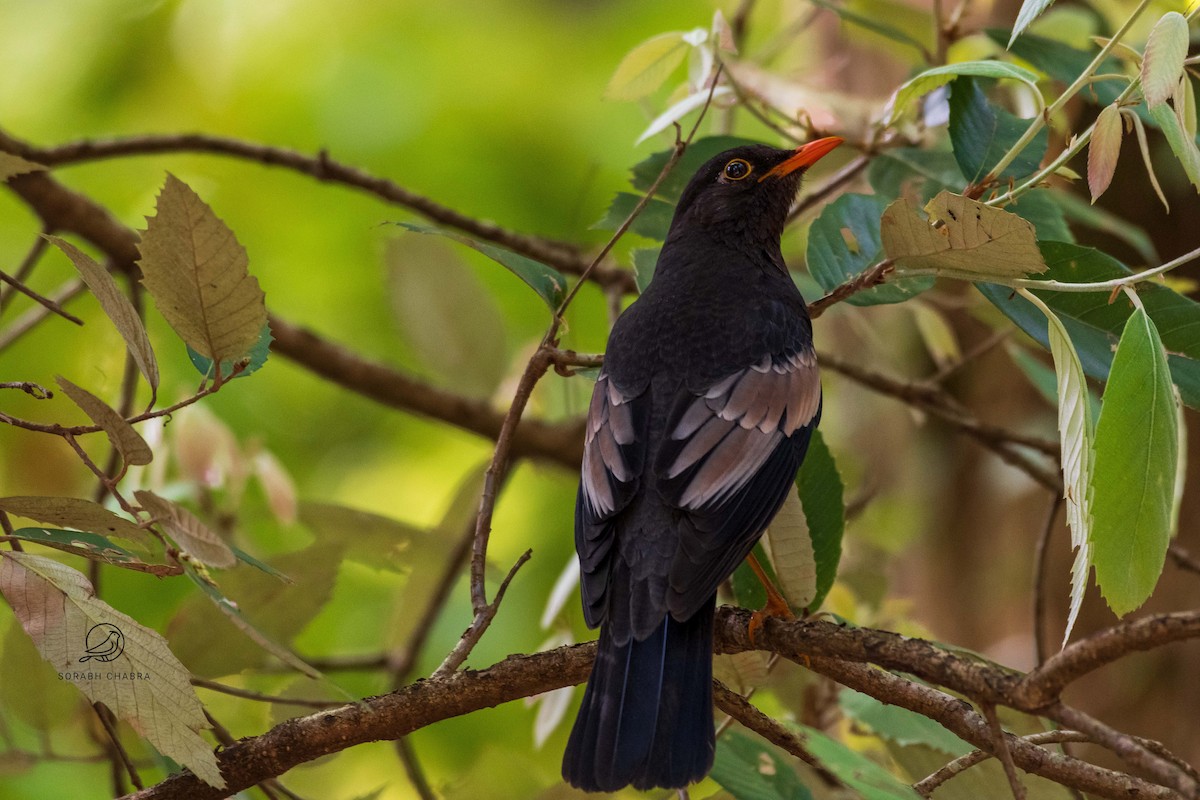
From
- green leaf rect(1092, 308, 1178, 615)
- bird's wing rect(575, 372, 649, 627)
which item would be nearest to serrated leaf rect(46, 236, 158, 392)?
bird's wing rect(575, 372, 649, 627)

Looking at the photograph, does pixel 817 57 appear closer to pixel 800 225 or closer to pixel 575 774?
pixel 800 225

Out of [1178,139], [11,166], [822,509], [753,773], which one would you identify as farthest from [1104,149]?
[11,166]

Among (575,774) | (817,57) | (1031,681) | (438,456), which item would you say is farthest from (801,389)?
(817,57)

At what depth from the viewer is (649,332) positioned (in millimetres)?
3449

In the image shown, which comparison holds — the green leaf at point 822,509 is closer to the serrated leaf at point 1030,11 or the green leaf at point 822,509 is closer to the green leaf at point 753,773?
the green leaf at point 753,773

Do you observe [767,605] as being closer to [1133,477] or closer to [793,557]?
[793,557]

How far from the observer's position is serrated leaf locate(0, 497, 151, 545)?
7.45ft

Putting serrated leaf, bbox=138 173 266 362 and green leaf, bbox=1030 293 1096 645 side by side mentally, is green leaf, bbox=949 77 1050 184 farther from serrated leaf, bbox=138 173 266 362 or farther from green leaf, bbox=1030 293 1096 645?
serrated leaf, bbox=138 173 266 362

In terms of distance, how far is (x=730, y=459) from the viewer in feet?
9.95

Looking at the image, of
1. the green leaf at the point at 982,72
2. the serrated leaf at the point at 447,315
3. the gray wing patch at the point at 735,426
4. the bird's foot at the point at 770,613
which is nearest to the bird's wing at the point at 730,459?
the gray wing patch at the point at 735,426

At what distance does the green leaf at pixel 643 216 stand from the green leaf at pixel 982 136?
996 mm

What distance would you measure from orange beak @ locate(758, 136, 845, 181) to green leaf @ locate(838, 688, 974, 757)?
1.74m

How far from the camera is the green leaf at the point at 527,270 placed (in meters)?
2.68

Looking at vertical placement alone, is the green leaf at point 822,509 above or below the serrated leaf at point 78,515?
above
